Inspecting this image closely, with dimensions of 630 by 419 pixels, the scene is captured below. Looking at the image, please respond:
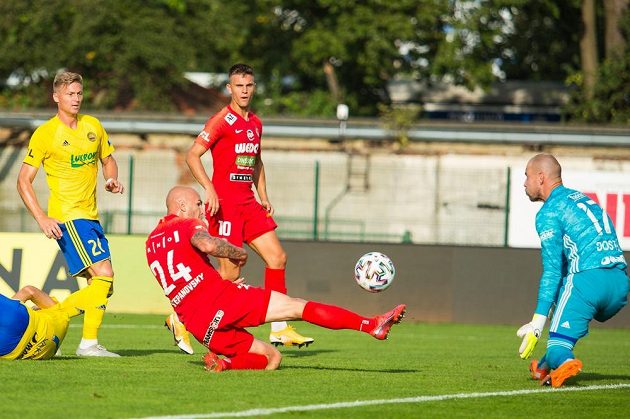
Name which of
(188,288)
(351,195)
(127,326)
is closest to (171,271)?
(188,288)

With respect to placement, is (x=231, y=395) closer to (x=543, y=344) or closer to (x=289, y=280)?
(x=543, y=344)

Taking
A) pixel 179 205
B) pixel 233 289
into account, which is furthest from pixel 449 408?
pixel 179 205

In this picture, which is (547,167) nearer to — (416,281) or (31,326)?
(31,326)

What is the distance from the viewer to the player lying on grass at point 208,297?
9.12 m

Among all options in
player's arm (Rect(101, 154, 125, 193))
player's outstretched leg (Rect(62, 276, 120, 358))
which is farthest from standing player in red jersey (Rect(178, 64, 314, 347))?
player's outstretched leg (Rect(62, 276, 120, 358))

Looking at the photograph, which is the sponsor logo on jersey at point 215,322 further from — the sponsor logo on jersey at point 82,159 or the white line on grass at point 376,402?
the sponsor logo on jersey at point 82,159

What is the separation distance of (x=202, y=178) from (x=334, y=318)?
258cm

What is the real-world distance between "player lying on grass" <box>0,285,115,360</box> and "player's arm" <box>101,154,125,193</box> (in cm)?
109

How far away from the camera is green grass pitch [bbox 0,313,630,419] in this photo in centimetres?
763

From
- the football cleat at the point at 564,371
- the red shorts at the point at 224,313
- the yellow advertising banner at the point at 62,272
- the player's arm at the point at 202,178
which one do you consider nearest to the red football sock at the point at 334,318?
the red shorts at the point at 224,313

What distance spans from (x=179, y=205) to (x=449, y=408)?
2667mm

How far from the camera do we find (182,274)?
916 centimetres

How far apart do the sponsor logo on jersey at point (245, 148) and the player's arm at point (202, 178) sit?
33 cm

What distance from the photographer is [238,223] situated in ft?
38.1
